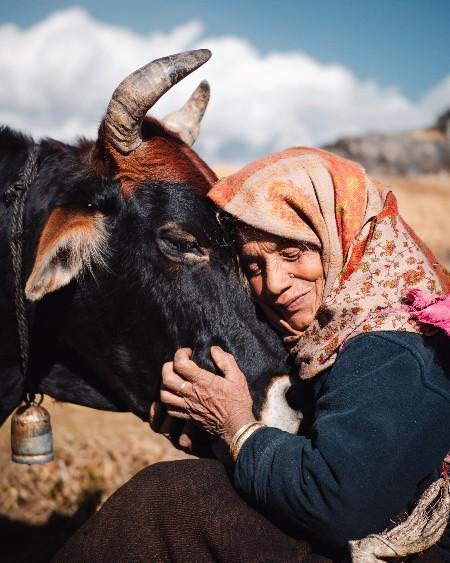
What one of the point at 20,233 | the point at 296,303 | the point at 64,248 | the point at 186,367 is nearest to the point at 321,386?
the point at 296,303

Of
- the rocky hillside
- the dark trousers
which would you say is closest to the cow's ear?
the dark trousers

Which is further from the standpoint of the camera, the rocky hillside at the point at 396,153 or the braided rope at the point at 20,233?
Result: the rocky hillside at the point at 396,153

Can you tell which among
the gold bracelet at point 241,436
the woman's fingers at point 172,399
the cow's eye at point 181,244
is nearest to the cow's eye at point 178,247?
the cow's eye at point 181,244

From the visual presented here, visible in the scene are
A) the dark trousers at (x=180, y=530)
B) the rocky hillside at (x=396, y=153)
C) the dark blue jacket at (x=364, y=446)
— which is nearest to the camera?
the dark blue jacket at (x=364, y=446)

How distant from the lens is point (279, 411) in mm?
2936

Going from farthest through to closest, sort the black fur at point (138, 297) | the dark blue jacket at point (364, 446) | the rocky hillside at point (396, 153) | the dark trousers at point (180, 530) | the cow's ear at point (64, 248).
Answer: the rocky hillside at point (396, 153) < the black fur at point (138, 297) < the cow's ear at point (64, 248) < the dark trousers at point (180, 530) < the dark blue jacket at point (364, 446)

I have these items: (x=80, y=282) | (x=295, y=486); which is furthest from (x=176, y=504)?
(x=80, y=282)

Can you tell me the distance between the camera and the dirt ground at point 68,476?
4945mm

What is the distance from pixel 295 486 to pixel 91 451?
435cm

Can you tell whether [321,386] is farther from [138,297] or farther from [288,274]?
[138,297]

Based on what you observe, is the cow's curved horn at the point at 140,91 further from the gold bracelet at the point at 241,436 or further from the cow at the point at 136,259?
the gold bracelet at the point at 241,436

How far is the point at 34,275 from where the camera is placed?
283 centimetres

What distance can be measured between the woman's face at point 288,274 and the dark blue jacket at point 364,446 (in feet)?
1.34

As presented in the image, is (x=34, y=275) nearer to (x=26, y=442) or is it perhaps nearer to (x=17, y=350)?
(x=17, y=350)
